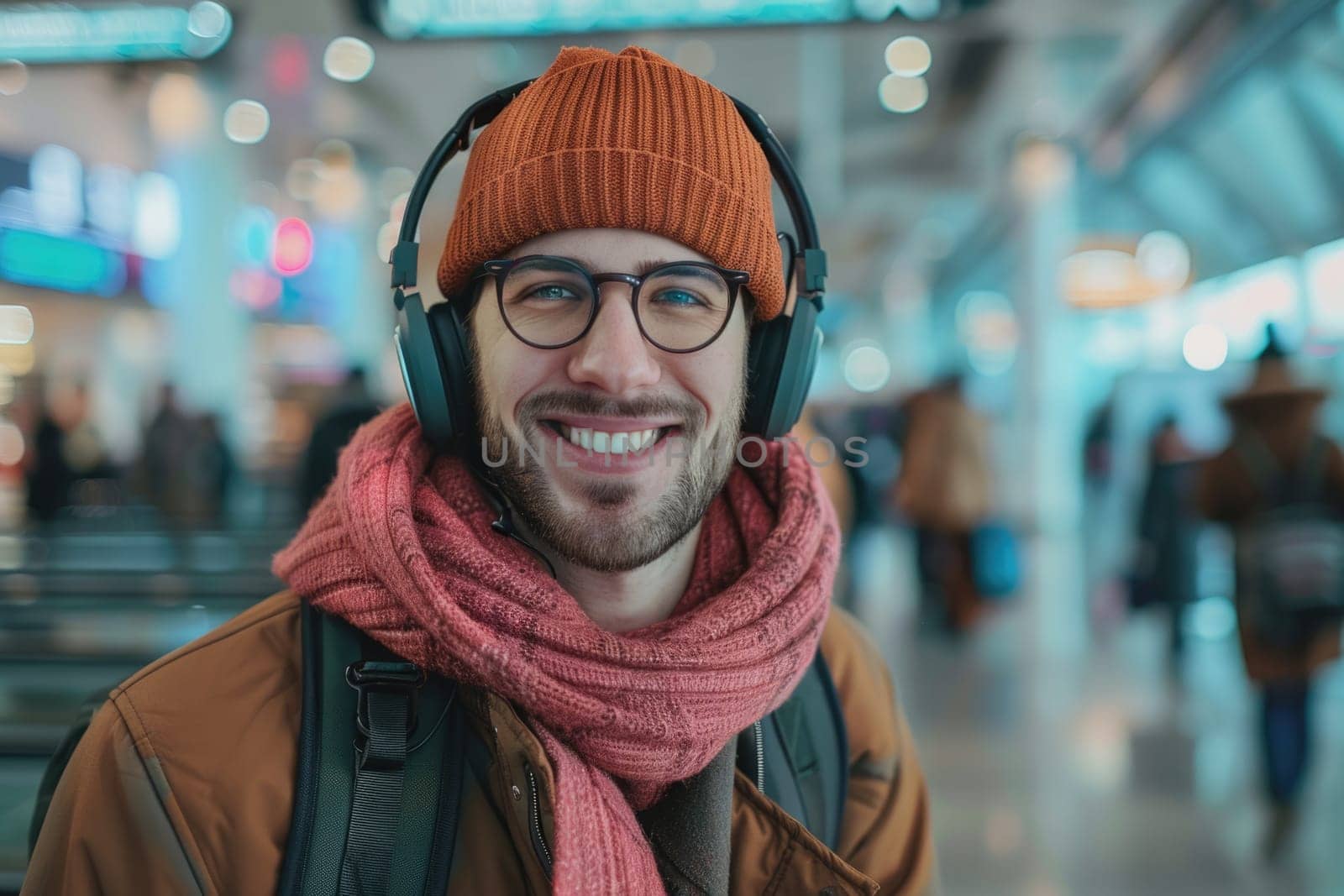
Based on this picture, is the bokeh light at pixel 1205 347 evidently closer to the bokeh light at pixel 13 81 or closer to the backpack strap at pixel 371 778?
the backpack strap at pixel 371 778

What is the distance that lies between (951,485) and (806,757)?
6538mm

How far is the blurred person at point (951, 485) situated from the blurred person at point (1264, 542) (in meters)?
3.44

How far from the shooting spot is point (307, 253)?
59.8ft

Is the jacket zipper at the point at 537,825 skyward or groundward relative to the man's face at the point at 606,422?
groundward

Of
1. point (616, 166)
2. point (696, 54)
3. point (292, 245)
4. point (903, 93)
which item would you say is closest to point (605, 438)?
point (616, 166)

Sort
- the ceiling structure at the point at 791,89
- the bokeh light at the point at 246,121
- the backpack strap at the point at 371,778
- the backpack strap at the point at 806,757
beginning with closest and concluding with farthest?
the backpack strap at the point at 371,778 < the backpack strap at the point at 806,757 < the ceiling structure at the point at 791,89 < the bokeh light at the point at 246,121

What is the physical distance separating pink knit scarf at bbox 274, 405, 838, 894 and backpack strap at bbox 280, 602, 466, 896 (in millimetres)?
46

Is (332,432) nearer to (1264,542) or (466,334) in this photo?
(466,334)

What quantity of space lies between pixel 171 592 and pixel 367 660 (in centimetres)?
418

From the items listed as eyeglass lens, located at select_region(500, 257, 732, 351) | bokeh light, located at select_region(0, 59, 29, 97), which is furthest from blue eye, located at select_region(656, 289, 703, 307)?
bokeh light, located at select_region(0, 59, 29, 97)

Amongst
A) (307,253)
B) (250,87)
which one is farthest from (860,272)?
(250,87)

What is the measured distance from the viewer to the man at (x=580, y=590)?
1.12 meters

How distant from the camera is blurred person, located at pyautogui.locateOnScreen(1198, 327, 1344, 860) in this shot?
12.8ft

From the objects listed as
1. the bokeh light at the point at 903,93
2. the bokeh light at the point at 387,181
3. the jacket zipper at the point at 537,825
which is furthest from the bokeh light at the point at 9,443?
the jacket zipper at the point at 537,825
